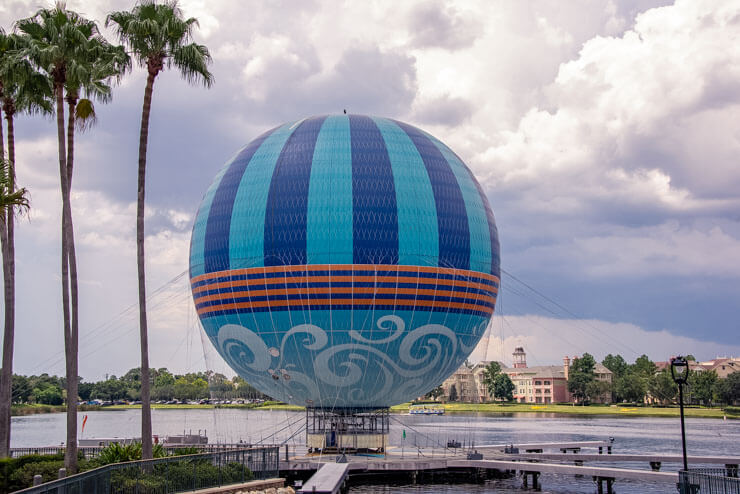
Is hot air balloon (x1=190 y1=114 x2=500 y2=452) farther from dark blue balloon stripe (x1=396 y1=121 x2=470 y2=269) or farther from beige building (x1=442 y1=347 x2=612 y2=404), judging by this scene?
beige building (x1=442 y1=347 x2=612 y2=404)

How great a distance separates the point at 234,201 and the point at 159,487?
14.5 m

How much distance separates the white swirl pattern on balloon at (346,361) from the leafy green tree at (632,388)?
111930 millimetres

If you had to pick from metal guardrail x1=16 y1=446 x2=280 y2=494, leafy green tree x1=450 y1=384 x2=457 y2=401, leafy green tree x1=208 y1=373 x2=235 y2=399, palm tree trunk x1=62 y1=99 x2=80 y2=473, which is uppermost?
palm tree trunk x1=62 y1=99 x2=80 y2=473

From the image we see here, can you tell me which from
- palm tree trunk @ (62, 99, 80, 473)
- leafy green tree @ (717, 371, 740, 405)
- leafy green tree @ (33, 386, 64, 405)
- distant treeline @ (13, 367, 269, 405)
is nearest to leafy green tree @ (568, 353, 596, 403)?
leafy green tree @ (717, 371, 740, 405)

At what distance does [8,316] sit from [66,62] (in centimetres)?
945

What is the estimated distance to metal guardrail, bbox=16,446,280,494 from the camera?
17.8 meters

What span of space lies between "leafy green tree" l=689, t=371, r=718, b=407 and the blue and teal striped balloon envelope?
350ft

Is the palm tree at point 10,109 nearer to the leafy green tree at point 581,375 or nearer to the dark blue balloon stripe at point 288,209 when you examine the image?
the dark blue balloon stripe at point 288,209

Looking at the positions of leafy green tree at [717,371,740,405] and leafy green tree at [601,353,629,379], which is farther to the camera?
leafy green tree at [601,353,629,379]

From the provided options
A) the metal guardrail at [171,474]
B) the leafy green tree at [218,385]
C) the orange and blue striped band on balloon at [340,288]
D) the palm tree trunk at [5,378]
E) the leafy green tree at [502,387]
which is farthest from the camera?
the leafy green tree at [502,387]

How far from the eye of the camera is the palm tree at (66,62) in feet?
82.6

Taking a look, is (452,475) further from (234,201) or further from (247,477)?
(234,201)

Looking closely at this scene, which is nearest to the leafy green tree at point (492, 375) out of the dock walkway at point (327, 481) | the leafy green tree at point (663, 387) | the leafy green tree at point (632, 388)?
the leafy green tree at point (632, 388)

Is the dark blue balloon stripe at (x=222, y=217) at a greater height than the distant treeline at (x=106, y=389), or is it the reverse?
the dark blue balloon stripe at (x=222, y=217)
